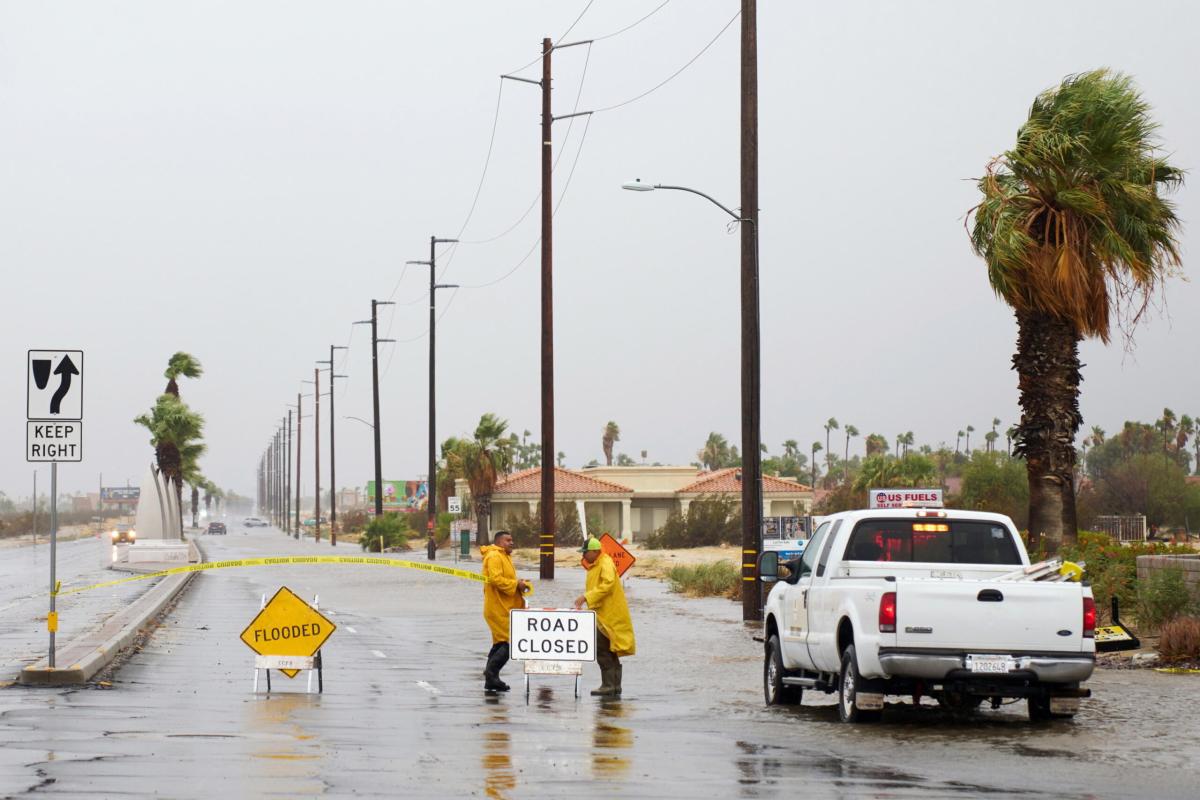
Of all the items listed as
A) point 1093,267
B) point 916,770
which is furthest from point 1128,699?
point 1093,267

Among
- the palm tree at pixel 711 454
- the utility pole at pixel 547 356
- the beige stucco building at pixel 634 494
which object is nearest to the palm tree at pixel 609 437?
the palm tree at pixel 711 454

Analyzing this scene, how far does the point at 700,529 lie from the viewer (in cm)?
8038

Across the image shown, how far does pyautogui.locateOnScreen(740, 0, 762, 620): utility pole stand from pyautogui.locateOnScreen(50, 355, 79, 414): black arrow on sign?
1333 centimetres

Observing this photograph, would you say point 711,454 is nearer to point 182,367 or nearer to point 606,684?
point 182,367

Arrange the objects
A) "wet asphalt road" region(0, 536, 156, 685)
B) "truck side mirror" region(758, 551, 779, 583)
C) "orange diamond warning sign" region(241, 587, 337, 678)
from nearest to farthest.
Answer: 1. "truck side mirror" region(758, 551, 779, 583)
2. "orange diamond warning sign" region(241, 587, 337, 678)
3. "wet asphalt road" region(0, 536, 156, 685)

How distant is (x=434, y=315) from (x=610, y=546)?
43478mm

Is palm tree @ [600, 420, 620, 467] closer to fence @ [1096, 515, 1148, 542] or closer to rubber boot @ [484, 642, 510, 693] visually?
fence @ [1096, 515, 1148, 542]

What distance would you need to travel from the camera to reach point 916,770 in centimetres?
1198

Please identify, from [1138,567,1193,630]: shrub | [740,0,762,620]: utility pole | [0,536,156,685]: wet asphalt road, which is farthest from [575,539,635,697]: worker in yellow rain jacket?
[740,0,762,620]: utility pole

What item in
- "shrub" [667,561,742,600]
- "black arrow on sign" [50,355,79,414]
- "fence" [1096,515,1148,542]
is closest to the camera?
"black arrow on sign" [50,355,79,414]

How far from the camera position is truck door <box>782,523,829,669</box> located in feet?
53.3

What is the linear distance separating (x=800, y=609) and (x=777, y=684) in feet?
3.44

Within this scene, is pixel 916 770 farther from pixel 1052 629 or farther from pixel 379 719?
pixel 379 719

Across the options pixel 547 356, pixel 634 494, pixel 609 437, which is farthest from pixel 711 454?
pixel 547 356
